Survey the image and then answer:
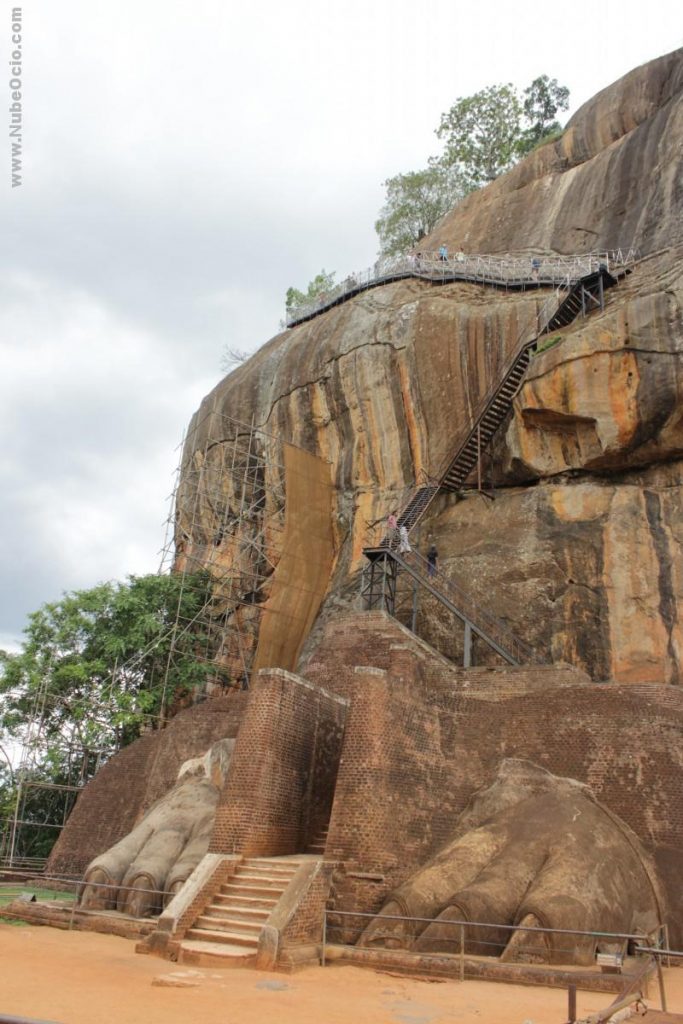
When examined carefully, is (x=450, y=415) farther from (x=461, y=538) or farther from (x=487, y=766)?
(x=487, y=766)

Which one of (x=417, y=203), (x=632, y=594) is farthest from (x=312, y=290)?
(x=632, y=594)

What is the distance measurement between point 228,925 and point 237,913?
26 centimetres

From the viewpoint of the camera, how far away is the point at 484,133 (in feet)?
135

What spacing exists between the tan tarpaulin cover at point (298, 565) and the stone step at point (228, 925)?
14.3 metres

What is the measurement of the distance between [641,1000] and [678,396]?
14.3 metres

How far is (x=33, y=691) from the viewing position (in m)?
25.8

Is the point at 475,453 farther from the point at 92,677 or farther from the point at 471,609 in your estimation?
the point at 92,677

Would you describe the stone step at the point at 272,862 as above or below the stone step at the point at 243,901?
above

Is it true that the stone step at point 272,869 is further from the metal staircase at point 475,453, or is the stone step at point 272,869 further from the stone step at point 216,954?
the metal staircase at point 475,453

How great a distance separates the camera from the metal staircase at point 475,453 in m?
20.0

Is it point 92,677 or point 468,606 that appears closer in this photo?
point 468,606

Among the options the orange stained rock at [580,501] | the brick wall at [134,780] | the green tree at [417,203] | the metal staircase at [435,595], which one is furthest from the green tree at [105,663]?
the green tree at [417,203]

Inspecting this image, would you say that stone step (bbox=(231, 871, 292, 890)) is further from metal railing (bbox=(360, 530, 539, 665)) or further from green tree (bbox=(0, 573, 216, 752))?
green tree (bbox=(0, 573, 216, 752))

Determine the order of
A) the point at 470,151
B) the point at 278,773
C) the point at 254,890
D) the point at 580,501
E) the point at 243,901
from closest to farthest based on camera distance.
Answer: the point at 243,901, the point at 254,890, the point at 278,773, the point at 580,501, the point at 470,151
